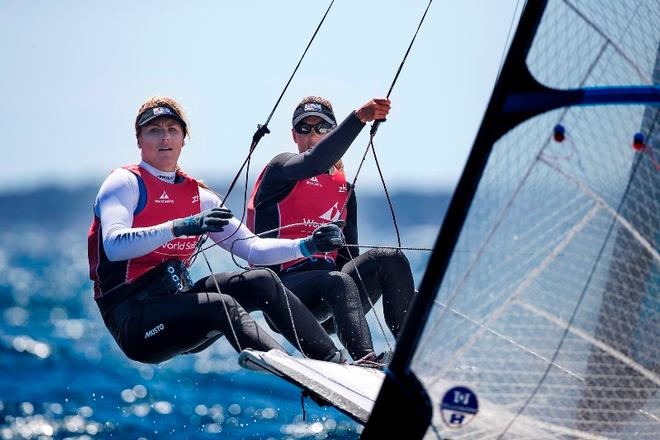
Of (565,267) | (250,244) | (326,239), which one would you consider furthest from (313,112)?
(565,267)

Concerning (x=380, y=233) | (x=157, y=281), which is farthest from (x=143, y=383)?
(x=380, y=233)

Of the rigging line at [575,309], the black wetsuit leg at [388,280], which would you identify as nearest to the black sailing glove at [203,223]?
the black wetsuit leg at [388,280]

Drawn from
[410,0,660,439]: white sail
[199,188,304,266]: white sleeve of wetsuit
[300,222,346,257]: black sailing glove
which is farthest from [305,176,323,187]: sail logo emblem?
[410,0,660,439]: white sail

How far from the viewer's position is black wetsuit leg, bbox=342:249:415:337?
4.57 metres

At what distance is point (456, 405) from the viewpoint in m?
3.09

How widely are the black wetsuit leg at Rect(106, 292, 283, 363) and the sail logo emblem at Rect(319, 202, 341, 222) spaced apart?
0.76m

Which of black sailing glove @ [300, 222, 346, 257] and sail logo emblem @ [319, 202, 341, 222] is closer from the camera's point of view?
black sailing glove @ [300, 222, 346, 257]

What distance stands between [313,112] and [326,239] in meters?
0.72

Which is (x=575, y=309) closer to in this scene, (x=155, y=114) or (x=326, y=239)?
(x=326, y=239)

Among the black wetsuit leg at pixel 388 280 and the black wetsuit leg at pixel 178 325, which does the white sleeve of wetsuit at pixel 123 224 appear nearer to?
the black wetsuit leg at pixel 178 325

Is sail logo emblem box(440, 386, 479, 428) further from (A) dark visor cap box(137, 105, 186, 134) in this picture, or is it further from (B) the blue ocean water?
(B) the blue ocean water

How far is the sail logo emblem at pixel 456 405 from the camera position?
10.1 ft

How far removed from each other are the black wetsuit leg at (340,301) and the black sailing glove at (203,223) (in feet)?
1.67

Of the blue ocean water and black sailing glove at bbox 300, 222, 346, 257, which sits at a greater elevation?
the blue ocean water
